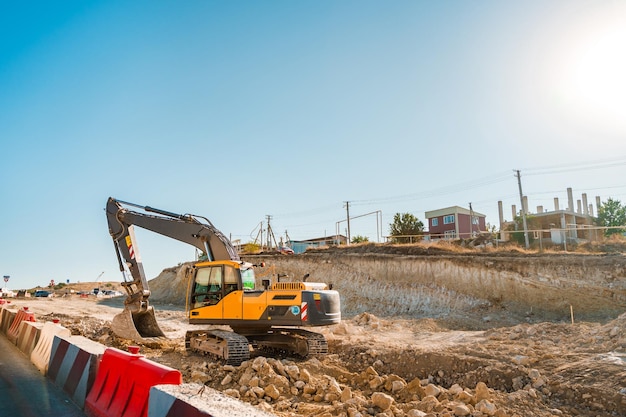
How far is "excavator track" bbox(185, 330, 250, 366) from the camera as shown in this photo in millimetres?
10406

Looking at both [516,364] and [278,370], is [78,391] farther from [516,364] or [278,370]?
[516,364]

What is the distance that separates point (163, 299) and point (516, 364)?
3598 cm

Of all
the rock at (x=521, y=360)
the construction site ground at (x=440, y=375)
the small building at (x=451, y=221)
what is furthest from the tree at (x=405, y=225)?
the rock at (x=521, y=360)

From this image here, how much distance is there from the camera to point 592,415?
25.9 ft

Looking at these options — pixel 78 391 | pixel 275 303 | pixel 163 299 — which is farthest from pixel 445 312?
pixel 163 299

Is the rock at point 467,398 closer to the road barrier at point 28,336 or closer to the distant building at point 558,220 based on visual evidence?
the road barrier at point 28,336

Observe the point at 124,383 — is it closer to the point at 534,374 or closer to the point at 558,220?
the point at 534,374

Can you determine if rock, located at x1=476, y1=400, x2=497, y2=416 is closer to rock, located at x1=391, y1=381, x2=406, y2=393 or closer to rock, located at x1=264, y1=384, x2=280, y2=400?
rock, located at x1=391, y1=381, x2=406, y2=393

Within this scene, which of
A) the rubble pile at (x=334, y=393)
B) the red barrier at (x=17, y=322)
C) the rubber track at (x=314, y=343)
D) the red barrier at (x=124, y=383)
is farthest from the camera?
the red barrier at (x=17, y=322)

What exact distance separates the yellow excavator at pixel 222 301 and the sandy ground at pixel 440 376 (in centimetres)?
51

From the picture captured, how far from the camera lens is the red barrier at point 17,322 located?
1239 cm

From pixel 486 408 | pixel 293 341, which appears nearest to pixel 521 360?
pixel 486 408

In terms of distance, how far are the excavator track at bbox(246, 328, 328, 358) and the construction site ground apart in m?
0.26

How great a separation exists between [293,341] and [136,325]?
515 centimetres
